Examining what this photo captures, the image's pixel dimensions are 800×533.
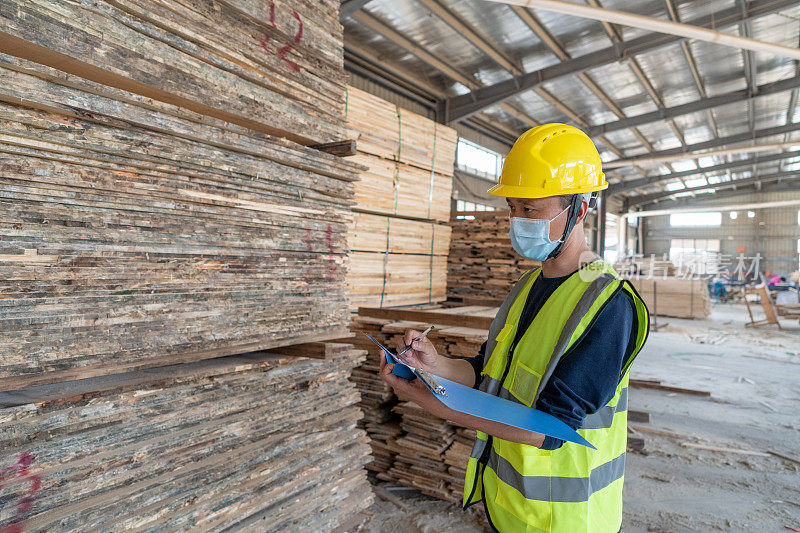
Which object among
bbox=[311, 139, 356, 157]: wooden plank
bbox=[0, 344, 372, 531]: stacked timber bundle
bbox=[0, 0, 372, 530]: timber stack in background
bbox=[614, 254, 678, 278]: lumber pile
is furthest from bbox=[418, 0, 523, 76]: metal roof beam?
bbox=[614, 254, 678, 278]: lumber pile

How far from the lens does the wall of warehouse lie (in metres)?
32.1

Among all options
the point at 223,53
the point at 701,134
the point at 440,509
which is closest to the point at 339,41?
the point at 223,53

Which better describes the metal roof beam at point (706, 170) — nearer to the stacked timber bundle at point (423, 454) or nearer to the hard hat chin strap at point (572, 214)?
the stacked timber bundle at point (423, 454)

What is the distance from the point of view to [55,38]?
5.37 ft

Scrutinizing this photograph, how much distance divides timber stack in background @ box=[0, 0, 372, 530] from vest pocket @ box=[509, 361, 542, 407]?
1.33m

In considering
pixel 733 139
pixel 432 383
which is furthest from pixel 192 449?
pixel 733 139

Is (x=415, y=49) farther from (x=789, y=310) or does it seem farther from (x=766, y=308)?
(x=789, y=310)

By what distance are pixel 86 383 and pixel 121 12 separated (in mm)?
1438

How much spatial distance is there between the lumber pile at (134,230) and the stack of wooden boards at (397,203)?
184 cm

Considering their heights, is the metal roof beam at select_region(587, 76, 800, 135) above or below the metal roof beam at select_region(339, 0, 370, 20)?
above

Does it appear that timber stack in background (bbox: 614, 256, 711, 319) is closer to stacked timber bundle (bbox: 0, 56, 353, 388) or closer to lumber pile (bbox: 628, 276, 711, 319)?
lumber pile (bbox: 628, 276, 711, 319)

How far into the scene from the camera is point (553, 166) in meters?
1.71

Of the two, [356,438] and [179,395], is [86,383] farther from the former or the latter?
[356,438]

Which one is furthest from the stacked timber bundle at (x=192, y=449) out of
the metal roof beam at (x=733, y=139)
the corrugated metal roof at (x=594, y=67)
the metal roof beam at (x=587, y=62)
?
the metal roof beam at (x=733, y=139)
